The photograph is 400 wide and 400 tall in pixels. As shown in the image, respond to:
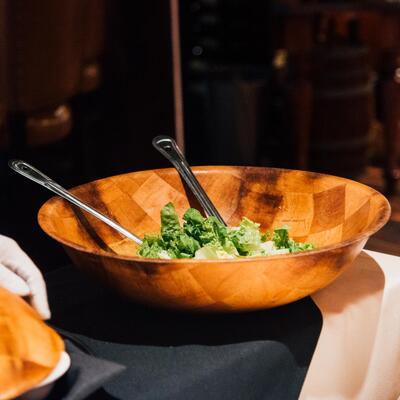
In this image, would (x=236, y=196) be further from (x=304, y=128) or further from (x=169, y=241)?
(x=304, y=128)

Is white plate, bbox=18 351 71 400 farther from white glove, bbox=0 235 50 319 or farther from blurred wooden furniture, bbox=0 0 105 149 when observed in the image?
blurred wooden furniture, bbox=0 0 105 149

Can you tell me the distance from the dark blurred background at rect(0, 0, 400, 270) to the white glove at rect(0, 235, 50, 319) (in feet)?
4.91

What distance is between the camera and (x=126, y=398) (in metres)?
0.58

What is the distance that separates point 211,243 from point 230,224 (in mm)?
171

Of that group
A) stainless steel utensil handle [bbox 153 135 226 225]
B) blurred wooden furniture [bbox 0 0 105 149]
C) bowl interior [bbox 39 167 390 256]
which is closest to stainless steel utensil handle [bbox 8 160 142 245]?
bowl interior [bbox 39 167 390 256]

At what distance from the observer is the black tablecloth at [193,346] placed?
60 centimetres

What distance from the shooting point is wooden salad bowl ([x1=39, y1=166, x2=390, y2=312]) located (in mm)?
624

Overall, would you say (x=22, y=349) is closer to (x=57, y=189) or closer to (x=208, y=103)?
(x=57, y=189)

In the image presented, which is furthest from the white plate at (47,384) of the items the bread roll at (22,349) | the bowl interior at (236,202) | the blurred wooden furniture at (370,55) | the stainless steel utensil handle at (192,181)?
the blurred wooden furniture at (370,55)

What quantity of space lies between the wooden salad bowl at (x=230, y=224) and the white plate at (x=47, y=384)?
0.41 ft

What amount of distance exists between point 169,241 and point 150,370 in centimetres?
17

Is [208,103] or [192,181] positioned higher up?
[192,181]

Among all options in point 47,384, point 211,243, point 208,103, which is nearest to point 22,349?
point 47,384

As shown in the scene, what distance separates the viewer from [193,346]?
65 cm
